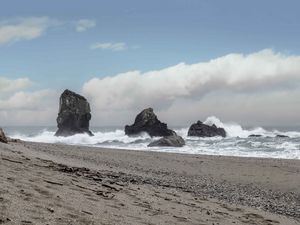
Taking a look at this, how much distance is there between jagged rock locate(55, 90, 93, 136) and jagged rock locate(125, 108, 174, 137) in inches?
339

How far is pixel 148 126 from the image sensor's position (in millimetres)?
70000

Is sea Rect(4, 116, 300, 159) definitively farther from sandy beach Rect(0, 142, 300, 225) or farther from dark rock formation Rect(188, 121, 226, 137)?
sandy beach Rect(0, 142, 300, 225)

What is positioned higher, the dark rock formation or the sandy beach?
the dark rock formation

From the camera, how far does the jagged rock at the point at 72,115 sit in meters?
74.1

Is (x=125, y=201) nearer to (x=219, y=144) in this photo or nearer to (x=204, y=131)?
(x=219, y=144)

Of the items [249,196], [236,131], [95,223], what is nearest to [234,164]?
[249,196]

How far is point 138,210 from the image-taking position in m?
8.34

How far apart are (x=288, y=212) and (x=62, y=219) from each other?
262 inches

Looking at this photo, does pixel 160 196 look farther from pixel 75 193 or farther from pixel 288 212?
pixel 288 212

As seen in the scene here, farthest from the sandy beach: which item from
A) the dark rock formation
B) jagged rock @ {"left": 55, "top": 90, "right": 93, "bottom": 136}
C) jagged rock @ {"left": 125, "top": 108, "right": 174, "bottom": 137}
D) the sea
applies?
jagged rock @ {"left": 55, "top": 90, "right": 93, "bottom": 136}

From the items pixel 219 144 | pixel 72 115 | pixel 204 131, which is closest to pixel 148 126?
pixel 204 131

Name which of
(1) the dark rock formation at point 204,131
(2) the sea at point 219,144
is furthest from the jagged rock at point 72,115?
(1) the dark rock formation at point 204,131

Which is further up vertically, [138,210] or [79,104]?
[79,104]

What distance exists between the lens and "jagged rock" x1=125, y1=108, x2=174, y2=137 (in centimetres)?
6838
